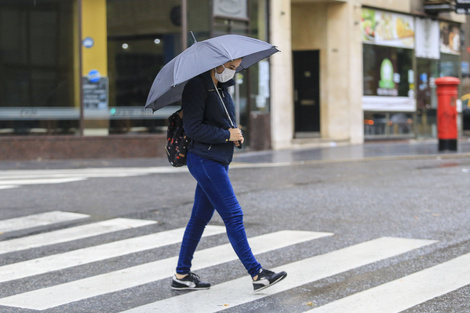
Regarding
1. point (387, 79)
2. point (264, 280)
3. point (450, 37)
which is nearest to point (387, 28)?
point (387, 79)

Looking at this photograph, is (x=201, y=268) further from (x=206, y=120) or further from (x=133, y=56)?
(x=133, y=56)

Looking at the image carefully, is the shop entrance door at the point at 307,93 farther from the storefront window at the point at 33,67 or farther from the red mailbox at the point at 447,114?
the storefront window at the point at 33,67

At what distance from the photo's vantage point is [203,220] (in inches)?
213

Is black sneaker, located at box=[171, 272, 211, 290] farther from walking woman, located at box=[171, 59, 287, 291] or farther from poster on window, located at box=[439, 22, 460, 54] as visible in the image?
poster on window, located at box=[439, 22, 460, 54]

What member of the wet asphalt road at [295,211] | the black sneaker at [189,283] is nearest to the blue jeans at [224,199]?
the wet asphalt road at [295,211]

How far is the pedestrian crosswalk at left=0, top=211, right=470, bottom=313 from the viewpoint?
4914 mm

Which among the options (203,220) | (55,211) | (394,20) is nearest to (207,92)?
(203,220)

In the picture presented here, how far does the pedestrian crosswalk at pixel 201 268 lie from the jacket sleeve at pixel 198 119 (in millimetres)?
1075

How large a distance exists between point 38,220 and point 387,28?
18667 mm

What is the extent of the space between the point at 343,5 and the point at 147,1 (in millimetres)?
7618

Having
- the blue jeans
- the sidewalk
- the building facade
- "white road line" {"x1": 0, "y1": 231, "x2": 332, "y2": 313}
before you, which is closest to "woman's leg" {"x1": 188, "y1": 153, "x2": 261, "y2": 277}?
the blue jeans

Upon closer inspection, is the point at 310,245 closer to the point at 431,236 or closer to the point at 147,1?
the point at 431,236

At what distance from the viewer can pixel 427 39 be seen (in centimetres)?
2692

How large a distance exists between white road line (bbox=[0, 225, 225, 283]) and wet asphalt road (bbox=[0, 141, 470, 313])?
0.15 meters
